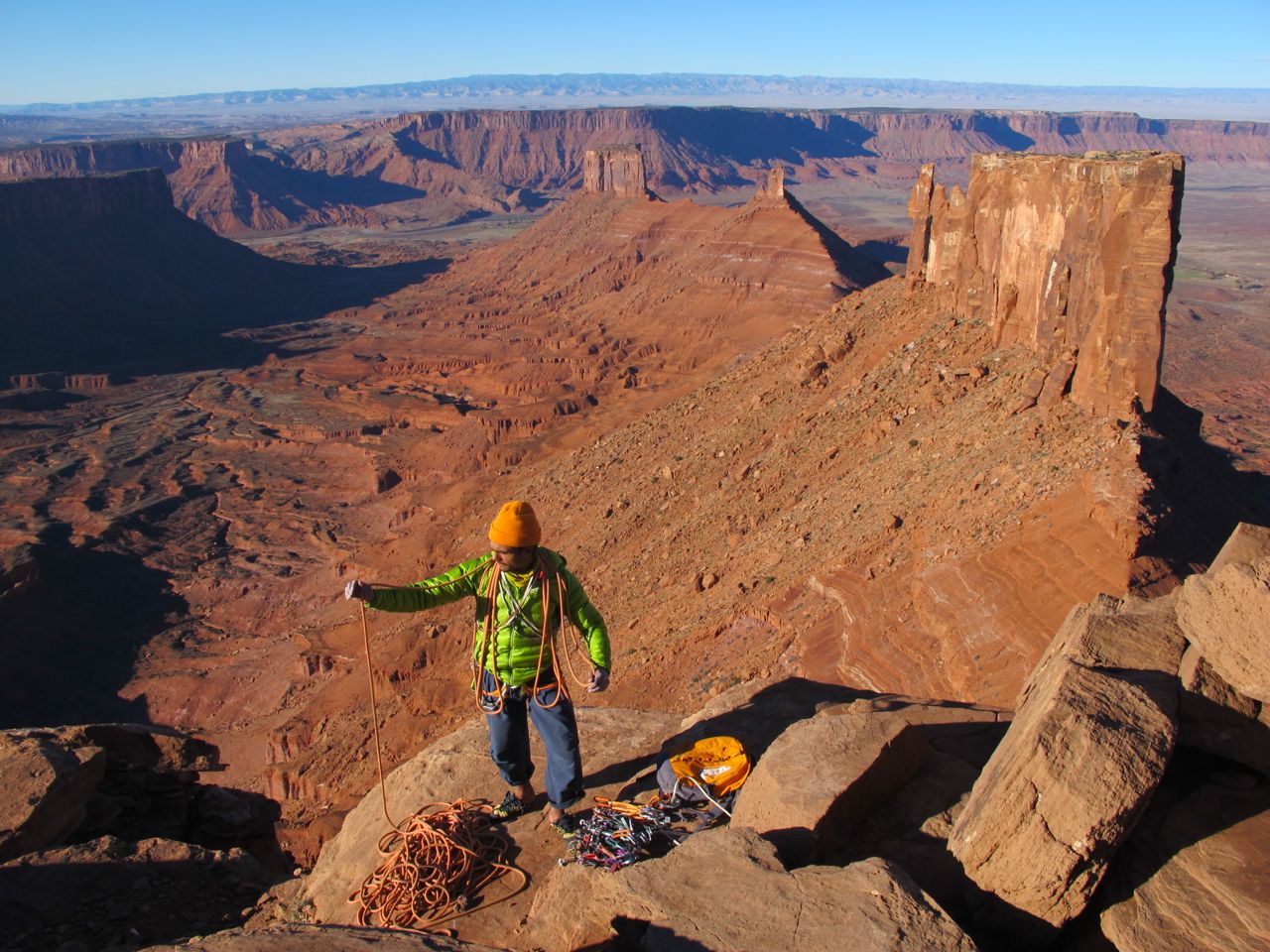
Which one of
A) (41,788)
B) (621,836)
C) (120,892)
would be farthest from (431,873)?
(41,788)

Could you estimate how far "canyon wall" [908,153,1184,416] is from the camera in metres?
12.8

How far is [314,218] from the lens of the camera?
116 metres

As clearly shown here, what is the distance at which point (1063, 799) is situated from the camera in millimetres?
4926

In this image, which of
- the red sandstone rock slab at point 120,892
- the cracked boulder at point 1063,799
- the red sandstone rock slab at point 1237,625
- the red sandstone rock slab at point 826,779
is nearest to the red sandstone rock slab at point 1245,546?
the red sandstone rock slab at point 1237,625

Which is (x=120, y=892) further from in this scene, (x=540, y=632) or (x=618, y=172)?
(x=618, y=172)

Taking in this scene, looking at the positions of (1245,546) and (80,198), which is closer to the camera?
(1245,546)

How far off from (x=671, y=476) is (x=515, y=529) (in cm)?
1468

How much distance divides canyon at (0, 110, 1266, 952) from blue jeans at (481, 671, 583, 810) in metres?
4.48

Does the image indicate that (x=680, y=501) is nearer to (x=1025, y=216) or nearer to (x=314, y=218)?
(x=1025, y=216)

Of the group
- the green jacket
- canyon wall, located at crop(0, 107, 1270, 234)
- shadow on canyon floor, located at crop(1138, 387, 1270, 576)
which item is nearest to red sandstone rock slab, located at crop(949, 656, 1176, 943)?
the green jacket

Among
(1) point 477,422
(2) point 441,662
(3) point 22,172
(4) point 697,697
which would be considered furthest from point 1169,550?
(3) point 22,172

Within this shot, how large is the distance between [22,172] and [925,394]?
10957 cm

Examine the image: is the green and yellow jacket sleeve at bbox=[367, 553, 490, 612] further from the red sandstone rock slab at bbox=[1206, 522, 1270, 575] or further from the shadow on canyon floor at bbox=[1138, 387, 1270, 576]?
the shadow on canyon floor at bbox=[1138, 387, 1270, 576]

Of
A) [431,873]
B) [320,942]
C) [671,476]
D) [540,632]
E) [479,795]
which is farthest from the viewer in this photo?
[671,476]
